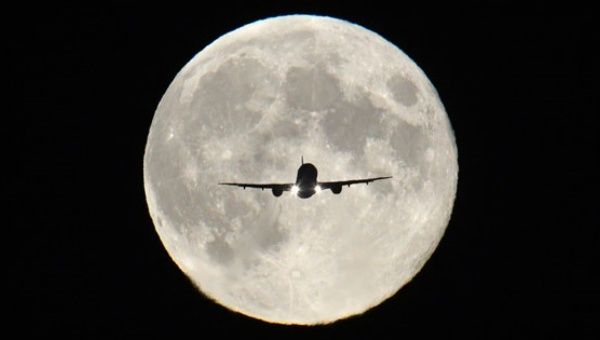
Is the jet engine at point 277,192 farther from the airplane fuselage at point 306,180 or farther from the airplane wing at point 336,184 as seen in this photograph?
the airplane wing at point 336,184

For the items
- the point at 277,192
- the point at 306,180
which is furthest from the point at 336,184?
the point at 277,192

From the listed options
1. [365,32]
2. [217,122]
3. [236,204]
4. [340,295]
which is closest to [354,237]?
[340,295]

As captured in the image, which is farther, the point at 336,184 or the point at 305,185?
the point at 336,184

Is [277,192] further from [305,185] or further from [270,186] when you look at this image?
[305,185]

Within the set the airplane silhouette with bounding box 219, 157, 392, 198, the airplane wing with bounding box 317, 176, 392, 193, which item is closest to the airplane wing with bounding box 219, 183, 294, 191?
the airplane silhouette with bounding box 219, 157, 392, 198

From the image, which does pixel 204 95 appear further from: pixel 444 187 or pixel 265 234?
pixel 444 187

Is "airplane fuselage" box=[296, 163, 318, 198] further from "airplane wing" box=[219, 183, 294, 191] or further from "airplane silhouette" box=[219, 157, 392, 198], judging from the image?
"airplane wing" box=[219, 183, 294, 191]

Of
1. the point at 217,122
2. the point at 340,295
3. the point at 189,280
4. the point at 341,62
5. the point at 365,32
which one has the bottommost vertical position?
the point at 340,295

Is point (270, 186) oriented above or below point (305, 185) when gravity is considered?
above
